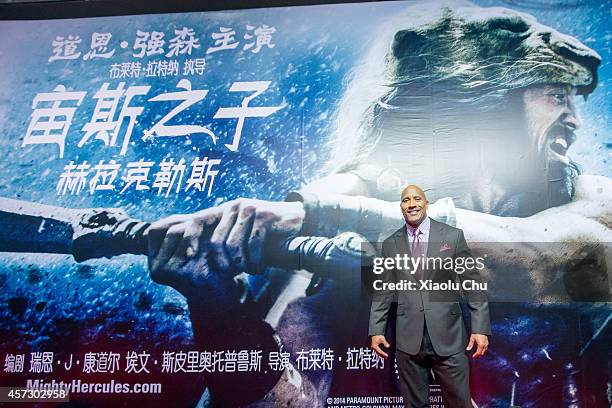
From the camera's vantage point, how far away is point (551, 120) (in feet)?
9.34

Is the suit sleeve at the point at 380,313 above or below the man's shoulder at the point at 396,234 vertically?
below

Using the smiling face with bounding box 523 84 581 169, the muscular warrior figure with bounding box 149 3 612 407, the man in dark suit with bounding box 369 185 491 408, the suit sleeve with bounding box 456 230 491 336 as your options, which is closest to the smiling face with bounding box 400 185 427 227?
the man in dark suit with bounding box 369 185 491 408

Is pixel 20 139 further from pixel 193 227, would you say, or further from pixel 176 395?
pixel 176 395

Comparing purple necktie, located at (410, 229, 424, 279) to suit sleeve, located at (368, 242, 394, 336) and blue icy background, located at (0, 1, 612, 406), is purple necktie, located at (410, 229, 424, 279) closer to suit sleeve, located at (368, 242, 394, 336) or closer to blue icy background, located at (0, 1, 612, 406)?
suit sleeve, located at (368, 242, 394, 336)

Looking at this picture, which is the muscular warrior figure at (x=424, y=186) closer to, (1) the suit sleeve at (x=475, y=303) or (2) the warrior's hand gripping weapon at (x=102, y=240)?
(2) the warrior's hand gripping weapon at (x=102, y=240)

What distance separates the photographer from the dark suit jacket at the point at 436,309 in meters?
2.30

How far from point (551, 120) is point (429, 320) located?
144cm

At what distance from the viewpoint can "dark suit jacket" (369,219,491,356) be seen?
7.54ft

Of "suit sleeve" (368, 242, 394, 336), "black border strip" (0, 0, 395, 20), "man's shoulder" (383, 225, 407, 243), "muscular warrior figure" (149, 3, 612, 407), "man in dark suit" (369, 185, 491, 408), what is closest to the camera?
"man in dark suit" (369, 185, 491, 408)

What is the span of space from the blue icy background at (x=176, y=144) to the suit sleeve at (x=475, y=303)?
46 cm

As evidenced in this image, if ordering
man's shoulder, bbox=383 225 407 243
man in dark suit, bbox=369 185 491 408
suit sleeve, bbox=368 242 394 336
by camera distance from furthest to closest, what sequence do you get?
man's shoulder, bbox=383 225 407 243, suit sleeve, bbox=368 242 394 336, man in dark suit, bbox=369 185 491 408

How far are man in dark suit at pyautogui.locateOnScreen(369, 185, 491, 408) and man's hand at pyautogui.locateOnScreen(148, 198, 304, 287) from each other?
693 millimetres

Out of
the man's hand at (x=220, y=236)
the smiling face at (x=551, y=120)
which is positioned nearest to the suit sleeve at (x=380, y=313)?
the man's hand at (x=220, y=236)

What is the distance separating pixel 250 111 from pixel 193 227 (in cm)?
79
